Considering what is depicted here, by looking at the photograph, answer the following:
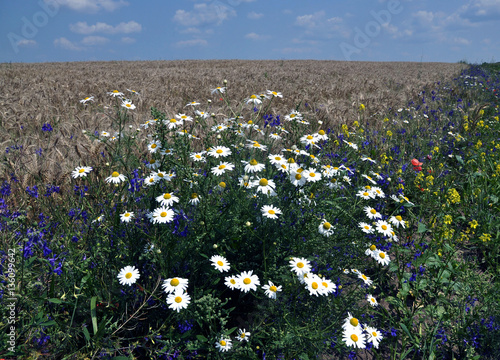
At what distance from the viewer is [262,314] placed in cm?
225

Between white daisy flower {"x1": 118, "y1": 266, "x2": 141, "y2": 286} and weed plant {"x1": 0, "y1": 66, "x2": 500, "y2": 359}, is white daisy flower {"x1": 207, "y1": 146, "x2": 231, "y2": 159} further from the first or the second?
white daisy flower {"x1": 118, "y1": 266, "x2": 141, "y2": 286}

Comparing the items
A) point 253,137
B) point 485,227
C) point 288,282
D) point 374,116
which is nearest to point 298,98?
point 374,116

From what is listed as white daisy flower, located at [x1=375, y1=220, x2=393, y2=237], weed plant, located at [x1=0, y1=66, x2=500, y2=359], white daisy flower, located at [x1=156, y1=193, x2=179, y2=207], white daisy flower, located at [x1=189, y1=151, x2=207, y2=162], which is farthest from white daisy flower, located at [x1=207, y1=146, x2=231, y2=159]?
white daisy flower, located at [x1=375, y1=220, x2=393, y2=237]

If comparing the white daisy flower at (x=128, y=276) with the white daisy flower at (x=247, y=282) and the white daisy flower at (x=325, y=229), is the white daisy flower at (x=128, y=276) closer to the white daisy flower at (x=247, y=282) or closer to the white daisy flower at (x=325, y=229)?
the white daisy flower at (x=247, y=282)

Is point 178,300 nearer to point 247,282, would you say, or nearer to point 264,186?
point 247,282

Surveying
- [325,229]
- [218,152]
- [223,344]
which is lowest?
[223,344]

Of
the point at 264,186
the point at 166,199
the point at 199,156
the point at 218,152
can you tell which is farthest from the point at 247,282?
the point at 199,156

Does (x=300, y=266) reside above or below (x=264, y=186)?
below

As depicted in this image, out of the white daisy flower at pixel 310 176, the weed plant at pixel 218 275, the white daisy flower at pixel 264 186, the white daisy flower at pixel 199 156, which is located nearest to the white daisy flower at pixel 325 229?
the weed plant at pixel 218 275

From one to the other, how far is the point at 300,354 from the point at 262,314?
15.1 inches

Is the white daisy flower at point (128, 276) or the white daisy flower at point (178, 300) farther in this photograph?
the white daisy flower at point (128, 276)

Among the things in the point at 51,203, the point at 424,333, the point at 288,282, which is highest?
the point at 51,203

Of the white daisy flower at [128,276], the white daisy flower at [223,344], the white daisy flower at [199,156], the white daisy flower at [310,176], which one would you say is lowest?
the white daisy flower at [223,344]

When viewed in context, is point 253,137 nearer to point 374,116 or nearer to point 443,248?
point 443,248
